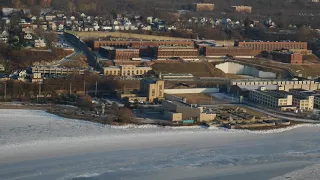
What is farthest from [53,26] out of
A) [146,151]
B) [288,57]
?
[146,151]

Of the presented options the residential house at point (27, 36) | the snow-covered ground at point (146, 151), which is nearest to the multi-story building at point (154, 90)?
the snow-covered ground at point (146, 151)

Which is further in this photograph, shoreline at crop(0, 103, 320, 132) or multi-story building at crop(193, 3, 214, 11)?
multi-story building at crop(193, 3, 214, 11)

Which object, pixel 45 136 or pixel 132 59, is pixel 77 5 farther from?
pixel 45 136

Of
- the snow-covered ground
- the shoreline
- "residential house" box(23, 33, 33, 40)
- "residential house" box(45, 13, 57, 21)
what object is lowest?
the snow-covered ground

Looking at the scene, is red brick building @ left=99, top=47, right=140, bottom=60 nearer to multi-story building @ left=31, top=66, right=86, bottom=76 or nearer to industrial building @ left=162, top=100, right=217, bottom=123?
multi-story building @ left=31, top=66, right=86, bottom=76

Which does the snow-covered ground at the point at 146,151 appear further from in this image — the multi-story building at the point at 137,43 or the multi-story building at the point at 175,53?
the multi-story building at the point at 137,43

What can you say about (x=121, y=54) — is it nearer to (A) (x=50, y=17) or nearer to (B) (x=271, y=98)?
(B) (x=271, y=98)

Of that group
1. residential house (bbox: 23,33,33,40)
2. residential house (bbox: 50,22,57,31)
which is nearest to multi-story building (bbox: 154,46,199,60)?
residential house (bbox: 23,33,33,40)
